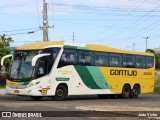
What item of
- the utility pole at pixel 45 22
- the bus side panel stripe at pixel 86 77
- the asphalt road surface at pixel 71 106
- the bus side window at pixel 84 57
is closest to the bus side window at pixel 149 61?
the bus side panel stripe at pixel 86 77

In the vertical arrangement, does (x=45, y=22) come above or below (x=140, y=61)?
above

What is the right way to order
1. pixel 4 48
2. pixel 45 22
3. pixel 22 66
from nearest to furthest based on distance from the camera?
pixel 22 66
pixel 45 22
pixel 4 48

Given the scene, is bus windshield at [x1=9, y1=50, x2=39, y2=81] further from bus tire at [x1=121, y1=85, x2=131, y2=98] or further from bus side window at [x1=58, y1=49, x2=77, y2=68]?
bus tire at [x1=121, y1=85, x2=131, y2=98]

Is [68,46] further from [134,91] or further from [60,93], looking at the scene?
[134,91]

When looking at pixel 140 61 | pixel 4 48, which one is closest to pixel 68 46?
pixel 140 61

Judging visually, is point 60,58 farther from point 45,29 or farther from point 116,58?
point 45,29

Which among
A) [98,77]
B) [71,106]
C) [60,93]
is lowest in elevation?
[71,106]

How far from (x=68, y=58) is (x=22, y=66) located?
2.73m

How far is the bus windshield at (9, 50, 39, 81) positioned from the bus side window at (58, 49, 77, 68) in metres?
1.58

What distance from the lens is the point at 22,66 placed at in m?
24.8

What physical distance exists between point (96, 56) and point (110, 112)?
1157cm

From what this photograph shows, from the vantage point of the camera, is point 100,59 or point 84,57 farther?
point 100,59

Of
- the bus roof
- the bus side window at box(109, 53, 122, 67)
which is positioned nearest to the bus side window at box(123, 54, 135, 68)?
the bus roof

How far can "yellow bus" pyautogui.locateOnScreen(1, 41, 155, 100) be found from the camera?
80.3 feet
